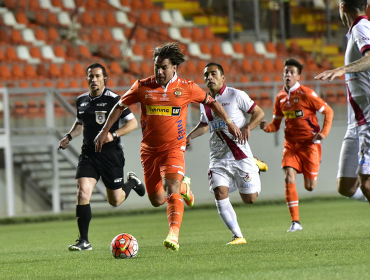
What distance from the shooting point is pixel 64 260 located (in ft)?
21.5

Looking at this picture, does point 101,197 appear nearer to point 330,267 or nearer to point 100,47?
point 100,47

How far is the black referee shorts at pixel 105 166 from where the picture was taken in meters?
8.02

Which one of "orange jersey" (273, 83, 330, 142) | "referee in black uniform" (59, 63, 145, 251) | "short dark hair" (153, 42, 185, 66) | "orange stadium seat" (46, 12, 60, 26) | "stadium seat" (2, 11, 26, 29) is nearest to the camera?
"short dark hair" (153, 42, 185, 66)

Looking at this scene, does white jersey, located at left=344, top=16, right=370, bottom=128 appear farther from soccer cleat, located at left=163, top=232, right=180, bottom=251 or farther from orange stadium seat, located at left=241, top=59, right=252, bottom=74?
orange stadium seat, located at left=241, top=59, right=252, bottom=74

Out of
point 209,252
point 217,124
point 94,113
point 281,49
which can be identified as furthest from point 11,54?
point 209,252

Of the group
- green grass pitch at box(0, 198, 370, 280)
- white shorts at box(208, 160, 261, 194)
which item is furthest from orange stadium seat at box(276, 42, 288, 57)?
white shorts at box(208, 160, 261, 194)

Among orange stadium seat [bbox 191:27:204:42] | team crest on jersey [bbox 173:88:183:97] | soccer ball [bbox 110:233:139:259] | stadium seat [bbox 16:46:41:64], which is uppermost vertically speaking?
orange stadium seat [bbox 191:27:204:42]

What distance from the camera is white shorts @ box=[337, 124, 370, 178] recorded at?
221 inches

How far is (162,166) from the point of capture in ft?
22.5

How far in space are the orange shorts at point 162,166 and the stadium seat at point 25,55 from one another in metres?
12.3

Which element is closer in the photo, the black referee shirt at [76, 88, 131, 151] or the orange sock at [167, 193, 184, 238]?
the orange sock at [167, 193, 184, 238]

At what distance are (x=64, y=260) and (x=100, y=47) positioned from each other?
48.3 ft

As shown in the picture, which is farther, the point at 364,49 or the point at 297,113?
the point at 297,113

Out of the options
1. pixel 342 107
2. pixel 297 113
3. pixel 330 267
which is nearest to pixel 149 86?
pixel 330 267
